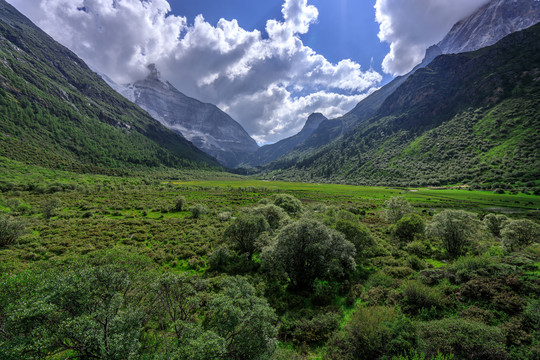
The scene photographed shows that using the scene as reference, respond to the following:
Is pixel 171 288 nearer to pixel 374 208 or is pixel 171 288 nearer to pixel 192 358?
pixel 192 358

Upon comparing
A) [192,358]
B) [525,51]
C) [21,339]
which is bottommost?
[192,358]

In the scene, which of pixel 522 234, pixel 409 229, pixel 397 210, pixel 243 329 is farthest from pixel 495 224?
pixel 243 329

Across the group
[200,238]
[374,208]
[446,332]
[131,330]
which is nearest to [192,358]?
[131,330]

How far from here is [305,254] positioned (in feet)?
64.1

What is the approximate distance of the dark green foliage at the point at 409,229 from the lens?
111 ft

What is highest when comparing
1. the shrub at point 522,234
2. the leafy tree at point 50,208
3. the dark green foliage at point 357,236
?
the shrub at point 522,234

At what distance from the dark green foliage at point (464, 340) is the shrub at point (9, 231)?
2087 inches

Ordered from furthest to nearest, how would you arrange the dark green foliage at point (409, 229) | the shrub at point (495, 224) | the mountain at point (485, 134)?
the mountain at point (485, 134) < the shrub at point (495, 224) < the dark green foliage at point (409, 229)

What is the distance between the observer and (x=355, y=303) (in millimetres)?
17719

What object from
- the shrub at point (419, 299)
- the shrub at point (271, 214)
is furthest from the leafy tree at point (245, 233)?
the shrub at point (419, 299)

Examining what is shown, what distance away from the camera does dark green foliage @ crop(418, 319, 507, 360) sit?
392 inches

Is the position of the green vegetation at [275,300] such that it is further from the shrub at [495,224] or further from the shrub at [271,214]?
the shrub at [495,224]

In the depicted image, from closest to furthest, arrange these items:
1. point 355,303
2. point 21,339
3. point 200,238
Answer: point 21,339
point 355,303
point 200,238

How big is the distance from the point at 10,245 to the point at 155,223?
2026 cm
